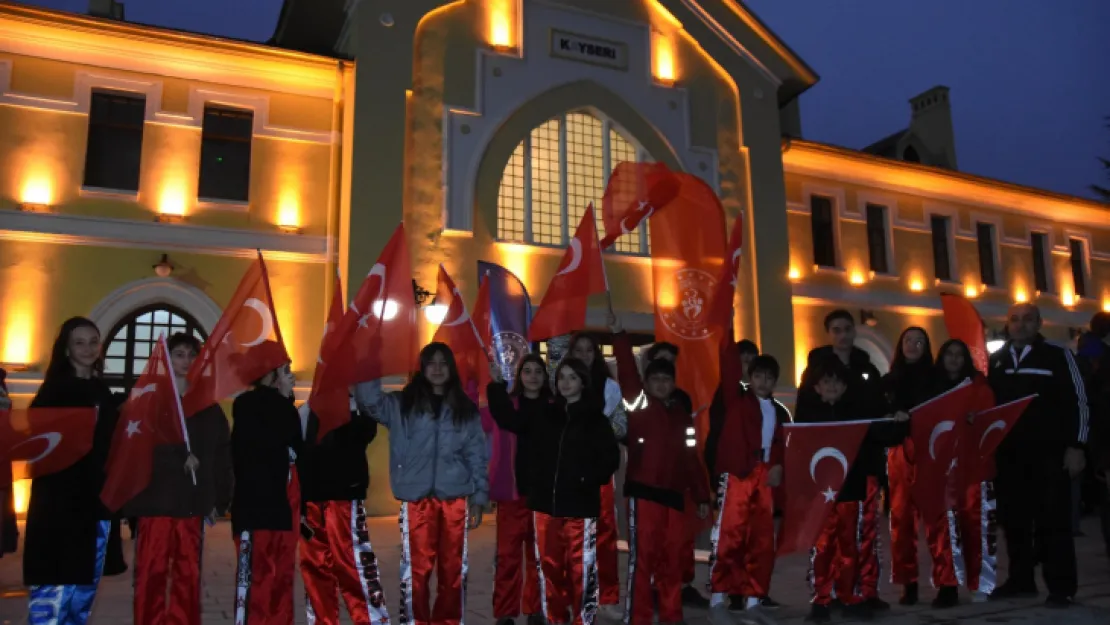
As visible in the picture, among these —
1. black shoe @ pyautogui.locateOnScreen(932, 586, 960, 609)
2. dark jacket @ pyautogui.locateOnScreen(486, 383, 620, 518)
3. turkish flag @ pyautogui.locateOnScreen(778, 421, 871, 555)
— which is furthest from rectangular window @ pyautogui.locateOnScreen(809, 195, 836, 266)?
dark jacket @ pyautogui.locateOnScreen(486, 383, 620, 518)

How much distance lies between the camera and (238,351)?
5.72 metres

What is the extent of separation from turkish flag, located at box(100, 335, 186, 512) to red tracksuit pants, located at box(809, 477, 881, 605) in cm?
445

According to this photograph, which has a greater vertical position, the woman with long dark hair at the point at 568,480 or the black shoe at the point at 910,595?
the woman with long dark hair at the point at 568,480

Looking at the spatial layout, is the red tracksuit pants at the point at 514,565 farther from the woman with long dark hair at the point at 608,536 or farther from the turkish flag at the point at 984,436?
the turkish flag at the point at 984,436

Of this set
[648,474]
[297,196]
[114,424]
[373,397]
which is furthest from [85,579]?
[297,196]

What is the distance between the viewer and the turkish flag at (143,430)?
4.96 meters

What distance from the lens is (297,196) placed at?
48.0 feet

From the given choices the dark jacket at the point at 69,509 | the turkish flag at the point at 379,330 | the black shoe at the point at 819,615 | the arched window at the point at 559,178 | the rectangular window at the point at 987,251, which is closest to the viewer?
the dark jacket at the point at 69,509

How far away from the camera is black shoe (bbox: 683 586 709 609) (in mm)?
6715

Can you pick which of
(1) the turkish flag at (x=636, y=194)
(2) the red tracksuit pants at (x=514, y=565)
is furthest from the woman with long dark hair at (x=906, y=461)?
(2) the red tracksuit pants at (x=514, y=565)

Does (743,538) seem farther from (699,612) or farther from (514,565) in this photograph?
(514,565)

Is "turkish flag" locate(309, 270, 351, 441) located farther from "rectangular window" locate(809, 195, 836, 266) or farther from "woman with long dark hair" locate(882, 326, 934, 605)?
"rectangular window" locate(809, 195, 836, 266)

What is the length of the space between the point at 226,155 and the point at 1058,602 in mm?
13429

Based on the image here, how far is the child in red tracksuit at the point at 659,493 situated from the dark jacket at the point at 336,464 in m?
1.88
